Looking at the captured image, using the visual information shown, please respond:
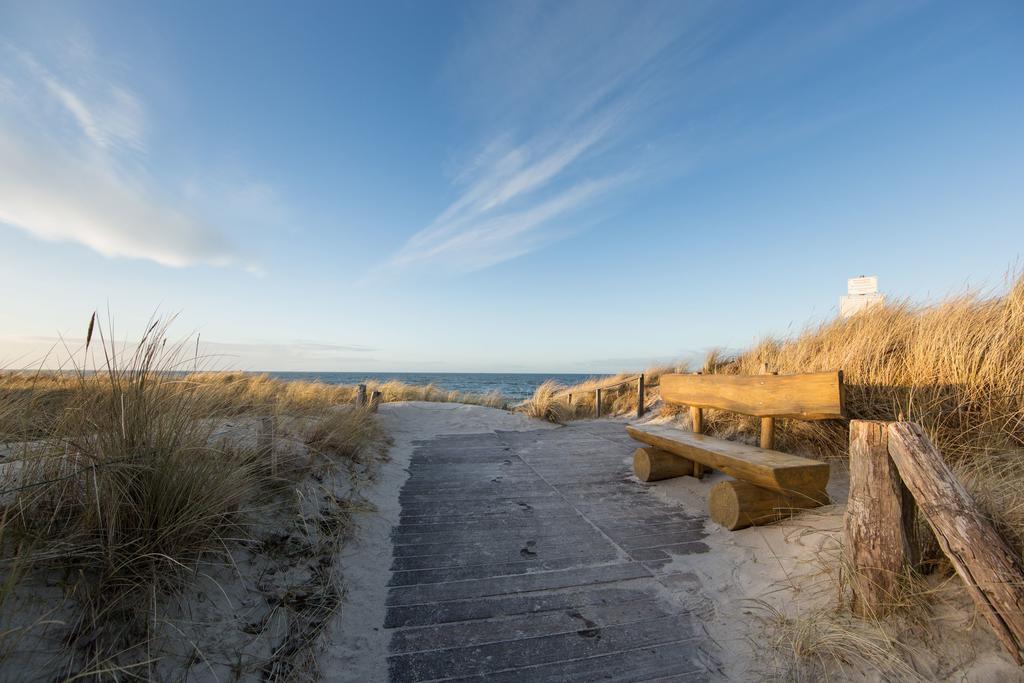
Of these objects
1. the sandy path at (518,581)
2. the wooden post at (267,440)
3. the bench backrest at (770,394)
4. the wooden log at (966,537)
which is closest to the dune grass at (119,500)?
the wooden post at (267,440)

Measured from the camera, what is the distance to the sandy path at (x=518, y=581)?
219cm

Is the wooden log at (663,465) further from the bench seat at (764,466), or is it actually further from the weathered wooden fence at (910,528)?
the weathered wooden fence at (910,528)

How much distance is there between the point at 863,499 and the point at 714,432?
348cm

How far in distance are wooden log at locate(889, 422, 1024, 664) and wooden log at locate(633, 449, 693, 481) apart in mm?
2531

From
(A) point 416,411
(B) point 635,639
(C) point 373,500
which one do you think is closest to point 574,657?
(B) point 635,639

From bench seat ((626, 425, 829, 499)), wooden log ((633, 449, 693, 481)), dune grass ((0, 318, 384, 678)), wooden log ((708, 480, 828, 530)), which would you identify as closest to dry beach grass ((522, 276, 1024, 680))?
bench seat ((626, 425, 829, 499))

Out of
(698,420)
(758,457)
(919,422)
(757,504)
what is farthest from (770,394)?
(919,422)

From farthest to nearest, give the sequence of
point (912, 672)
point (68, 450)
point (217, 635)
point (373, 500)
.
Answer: point (373, 500)
point (68, 450)
point (217, 635)
point (912, 672)

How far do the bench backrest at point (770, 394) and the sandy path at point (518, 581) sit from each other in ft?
3.81

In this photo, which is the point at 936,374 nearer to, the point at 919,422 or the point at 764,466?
the point at 919,422

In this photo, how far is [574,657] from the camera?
222 centimetres

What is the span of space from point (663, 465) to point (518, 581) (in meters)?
2.39

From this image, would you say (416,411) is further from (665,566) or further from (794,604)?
(794,604)

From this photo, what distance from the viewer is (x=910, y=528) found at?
2.33 m
